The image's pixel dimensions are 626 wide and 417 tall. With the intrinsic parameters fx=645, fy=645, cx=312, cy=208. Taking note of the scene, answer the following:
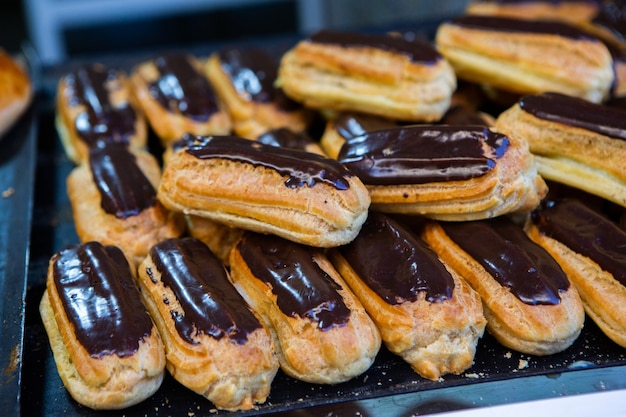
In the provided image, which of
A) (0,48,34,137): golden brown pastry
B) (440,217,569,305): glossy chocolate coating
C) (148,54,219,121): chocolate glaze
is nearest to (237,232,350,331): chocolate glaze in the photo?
(440,217,569,305): glossy chocolate coating

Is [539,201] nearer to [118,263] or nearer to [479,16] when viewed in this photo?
[479,16]

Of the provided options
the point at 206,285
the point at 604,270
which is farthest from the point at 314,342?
the point at 604,270

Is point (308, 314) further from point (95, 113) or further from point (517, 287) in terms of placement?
point (95, 113)

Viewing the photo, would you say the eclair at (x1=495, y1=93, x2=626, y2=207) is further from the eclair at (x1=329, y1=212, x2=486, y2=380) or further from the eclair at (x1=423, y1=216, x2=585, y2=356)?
the eclair at (x1=329, y1=212, x2=486, y2=380)

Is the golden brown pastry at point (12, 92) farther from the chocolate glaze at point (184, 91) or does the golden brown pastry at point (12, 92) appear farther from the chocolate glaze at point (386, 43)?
the chocolate glaze at point (386, 43)

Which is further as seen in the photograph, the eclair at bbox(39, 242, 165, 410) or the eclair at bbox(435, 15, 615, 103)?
the eclair at bbox(435, 15, 615, 103)

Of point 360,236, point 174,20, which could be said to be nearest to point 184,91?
point 360,236
